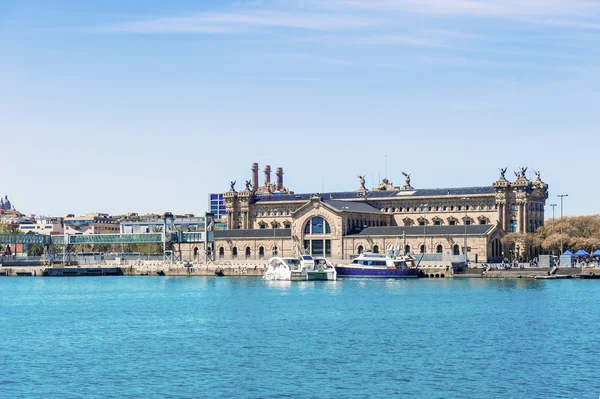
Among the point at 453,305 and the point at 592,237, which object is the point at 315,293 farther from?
the point at 592,237

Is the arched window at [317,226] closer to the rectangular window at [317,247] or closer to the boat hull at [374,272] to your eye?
the rectangular window at [317,247]

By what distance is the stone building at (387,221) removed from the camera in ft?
462

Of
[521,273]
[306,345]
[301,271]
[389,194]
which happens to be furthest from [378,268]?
[306,345]

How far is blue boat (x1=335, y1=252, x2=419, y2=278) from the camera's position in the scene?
401 ft

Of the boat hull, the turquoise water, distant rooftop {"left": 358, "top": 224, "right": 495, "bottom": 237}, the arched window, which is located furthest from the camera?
the arched window

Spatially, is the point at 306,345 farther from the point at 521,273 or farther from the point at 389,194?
the point at 389,194

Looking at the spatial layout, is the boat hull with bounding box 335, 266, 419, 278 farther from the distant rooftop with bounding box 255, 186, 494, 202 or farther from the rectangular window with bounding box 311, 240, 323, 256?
the distant rooftop with bounding box 255, 186, 494, 202

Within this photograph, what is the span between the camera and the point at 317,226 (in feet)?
493

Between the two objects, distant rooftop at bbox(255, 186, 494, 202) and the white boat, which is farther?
distant rooftop at bbox(255, 186, 494, 202)

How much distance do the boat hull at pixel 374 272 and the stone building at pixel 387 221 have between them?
48.0ft

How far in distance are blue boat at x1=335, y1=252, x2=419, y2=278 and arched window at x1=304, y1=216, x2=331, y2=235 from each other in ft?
78.6

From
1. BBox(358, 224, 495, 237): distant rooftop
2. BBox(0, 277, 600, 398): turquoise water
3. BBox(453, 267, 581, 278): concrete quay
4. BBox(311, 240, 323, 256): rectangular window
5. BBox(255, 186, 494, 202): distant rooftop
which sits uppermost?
BBox(255, 186, 494, 202): distant rooftop

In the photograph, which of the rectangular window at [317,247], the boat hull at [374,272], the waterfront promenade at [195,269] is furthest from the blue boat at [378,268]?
the rectangular window at [317,247]

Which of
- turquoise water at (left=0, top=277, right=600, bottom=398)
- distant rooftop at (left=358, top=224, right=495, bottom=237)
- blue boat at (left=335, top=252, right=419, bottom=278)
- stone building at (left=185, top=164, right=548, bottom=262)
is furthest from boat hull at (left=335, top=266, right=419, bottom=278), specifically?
turquoise water at (left=0, top=277, right=600, bottom=398)
